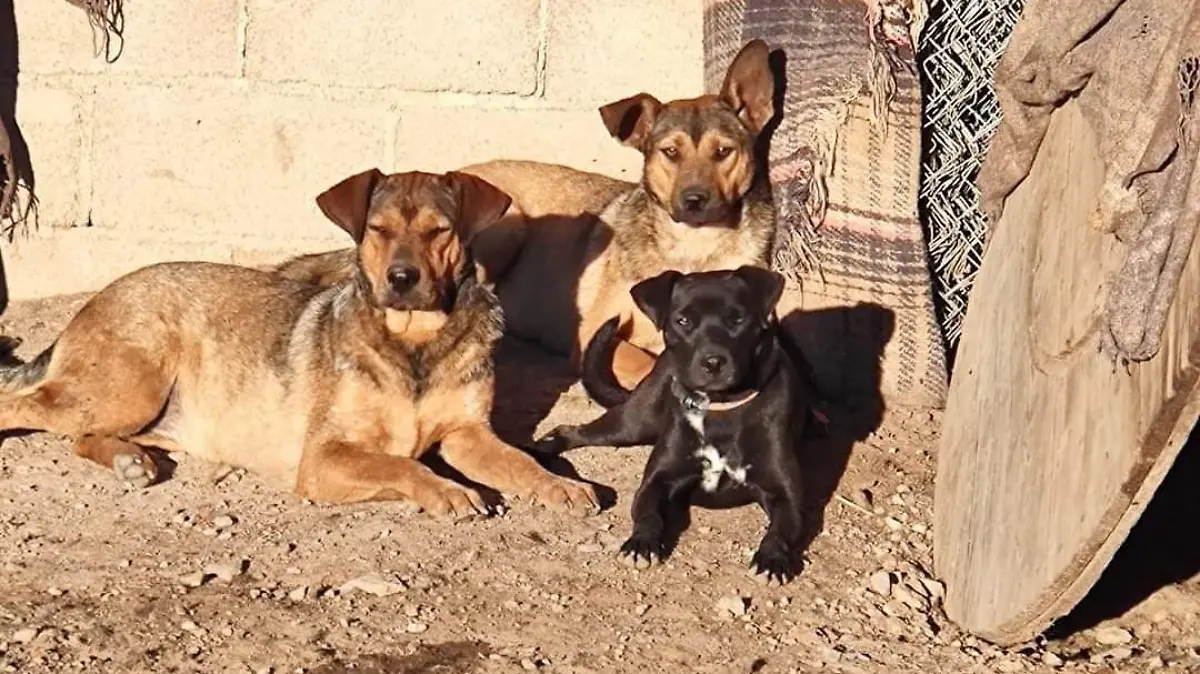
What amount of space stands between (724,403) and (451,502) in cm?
104

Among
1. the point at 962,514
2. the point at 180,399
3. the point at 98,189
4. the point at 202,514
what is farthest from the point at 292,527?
the point at 98,189

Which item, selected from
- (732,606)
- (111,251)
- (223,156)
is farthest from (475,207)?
(111,251)

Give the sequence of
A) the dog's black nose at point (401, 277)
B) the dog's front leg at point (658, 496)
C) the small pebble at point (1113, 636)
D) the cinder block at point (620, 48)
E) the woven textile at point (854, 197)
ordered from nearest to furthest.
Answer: the small pebble at point (1113, 636) < the dog's front leg at point (658, 496) < the dog's black nose at point (401, 277) < the woven textile at point (854, 197) < the cinder block at point (620, 48)

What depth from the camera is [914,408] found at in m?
7.36

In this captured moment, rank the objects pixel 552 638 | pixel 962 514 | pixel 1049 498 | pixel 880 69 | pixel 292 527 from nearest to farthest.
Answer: pixel 1049 498 → pixel 552 638 → pixel 962 514 → pixel 292 527 → pixel 880 69

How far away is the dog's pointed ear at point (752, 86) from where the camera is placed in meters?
7.40

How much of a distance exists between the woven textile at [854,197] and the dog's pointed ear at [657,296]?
1323mm

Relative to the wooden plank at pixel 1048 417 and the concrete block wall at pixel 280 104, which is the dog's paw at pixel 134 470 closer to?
the concrete block wall at pixel 280 104

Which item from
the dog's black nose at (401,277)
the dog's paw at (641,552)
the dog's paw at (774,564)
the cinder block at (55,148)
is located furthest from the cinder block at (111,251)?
the dog's paw at (774,564)

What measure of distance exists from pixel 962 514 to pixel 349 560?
205cm

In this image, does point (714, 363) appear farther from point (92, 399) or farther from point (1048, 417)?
point (92, 399)

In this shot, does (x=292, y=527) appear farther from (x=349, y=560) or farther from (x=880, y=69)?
(x=880, y=69)

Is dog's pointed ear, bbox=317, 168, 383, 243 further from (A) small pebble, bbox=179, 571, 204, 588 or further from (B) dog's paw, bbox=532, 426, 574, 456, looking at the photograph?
(A) small pebble, bbox=179, 571, 204, 588

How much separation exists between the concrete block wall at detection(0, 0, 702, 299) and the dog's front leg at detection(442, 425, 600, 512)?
6.69 feet
